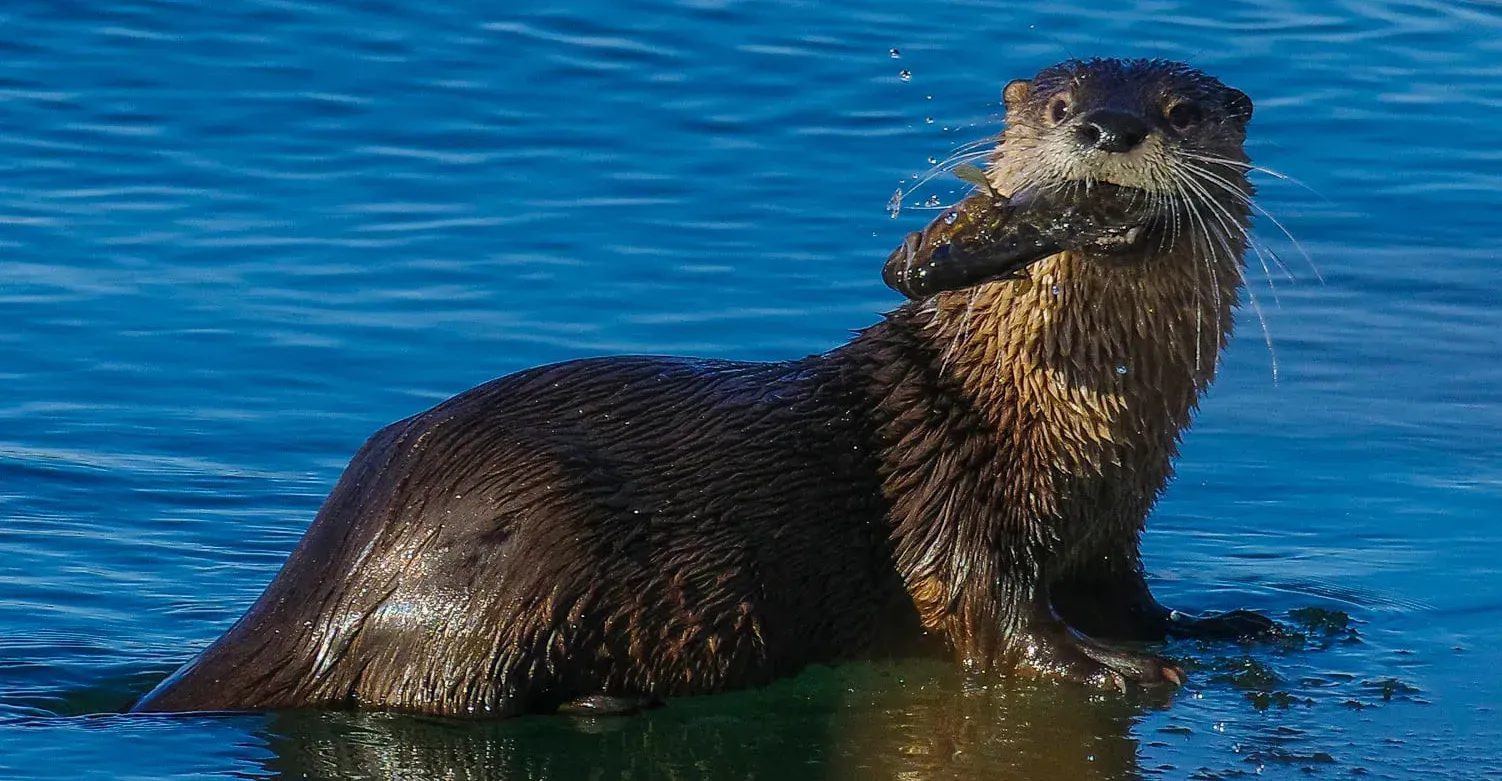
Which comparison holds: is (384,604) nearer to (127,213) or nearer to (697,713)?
(697,713)

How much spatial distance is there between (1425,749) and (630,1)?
9.03 m

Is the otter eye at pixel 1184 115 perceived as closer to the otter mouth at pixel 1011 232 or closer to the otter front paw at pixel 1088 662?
the otter mouth at pixel 1011 232

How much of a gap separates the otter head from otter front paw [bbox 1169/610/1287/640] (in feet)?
3.26

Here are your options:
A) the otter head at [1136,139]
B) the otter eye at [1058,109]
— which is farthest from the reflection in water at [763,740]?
the otter eye at [1058,109]

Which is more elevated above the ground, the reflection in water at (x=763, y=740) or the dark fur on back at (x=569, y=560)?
the dark fur on back at (x=569, y=560)

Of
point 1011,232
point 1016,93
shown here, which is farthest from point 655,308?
point 1011,232

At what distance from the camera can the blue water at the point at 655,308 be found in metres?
5.04

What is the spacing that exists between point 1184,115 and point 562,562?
1.75 metres

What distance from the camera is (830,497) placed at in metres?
5.42

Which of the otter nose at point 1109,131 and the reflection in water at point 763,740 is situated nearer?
the reflection in water at point 763,740

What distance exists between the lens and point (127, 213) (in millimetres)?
9477

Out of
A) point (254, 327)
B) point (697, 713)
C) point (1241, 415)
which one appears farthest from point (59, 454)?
point (1241, 415)

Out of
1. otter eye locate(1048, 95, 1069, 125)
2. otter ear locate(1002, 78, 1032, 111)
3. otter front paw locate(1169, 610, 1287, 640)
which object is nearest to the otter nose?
otter eye locate(1048, 95, 1069, 125)

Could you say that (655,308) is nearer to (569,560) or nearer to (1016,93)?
(1016,93)
